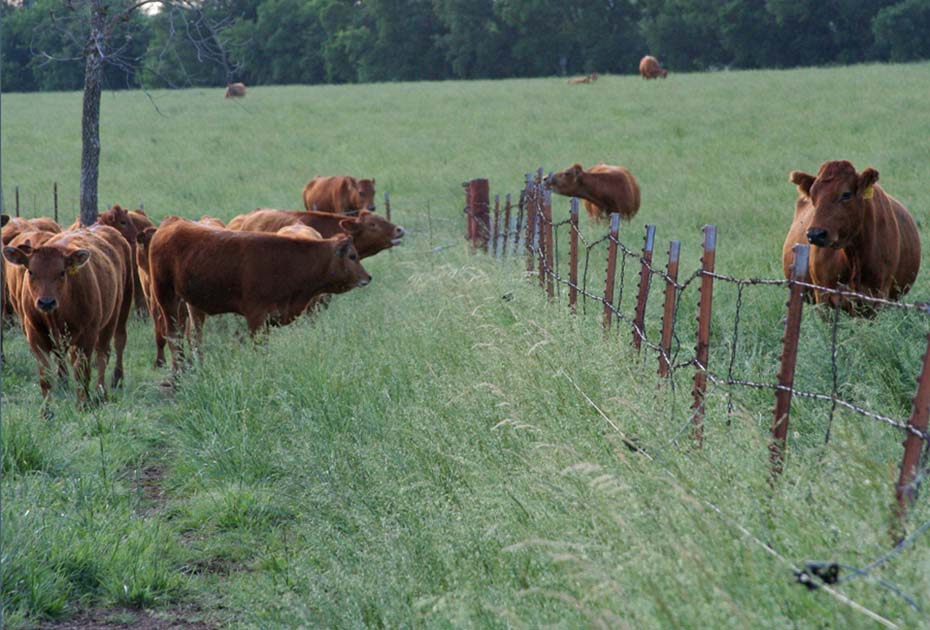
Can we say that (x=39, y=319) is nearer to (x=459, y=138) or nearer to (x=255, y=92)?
(x=459, y=138)

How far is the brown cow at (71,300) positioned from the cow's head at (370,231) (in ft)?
10.9

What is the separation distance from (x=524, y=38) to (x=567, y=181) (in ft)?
177

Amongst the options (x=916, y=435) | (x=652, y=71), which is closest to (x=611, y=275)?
(x=916, y=435)

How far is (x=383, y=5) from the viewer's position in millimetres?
72875

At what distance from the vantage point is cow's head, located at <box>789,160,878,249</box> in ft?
27.2

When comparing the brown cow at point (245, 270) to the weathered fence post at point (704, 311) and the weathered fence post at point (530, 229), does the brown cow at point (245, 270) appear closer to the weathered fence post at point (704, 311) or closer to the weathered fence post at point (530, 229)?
the weathered fence post at point (530, 229)

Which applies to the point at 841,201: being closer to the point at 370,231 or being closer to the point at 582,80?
the point at 370,231

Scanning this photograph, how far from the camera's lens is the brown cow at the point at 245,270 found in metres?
10.2

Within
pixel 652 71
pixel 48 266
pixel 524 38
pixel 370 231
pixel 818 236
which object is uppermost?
pixel 524 38

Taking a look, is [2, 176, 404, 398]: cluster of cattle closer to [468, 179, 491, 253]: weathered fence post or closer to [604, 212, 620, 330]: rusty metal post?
[468, 179, 491, 253]: weathered fence post

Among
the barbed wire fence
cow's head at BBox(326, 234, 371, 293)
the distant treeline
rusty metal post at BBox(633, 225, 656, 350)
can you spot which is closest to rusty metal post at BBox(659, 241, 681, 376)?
the barbed wire fence

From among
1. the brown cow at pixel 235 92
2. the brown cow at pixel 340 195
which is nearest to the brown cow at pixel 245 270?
the brown cow at pixel 340 195

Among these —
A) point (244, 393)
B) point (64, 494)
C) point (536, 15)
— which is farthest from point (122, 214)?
point (536, 15)

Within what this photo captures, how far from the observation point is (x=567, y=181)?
58.1ft
